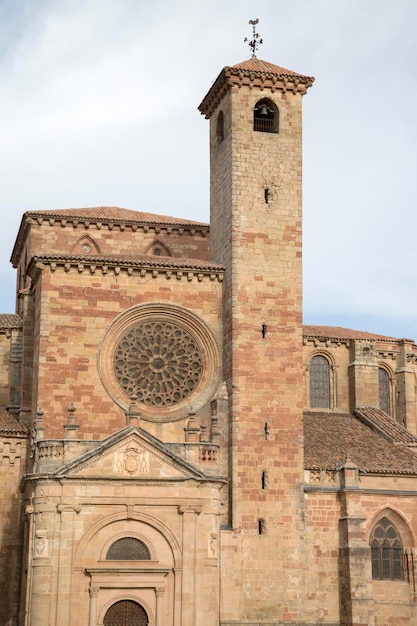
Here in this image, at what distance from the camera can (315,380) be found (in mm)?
41719

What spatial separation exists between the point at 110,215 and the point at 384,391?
44.8 feet

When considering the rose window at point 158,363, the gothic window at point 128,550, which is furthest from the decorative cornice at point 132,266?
the gothic window at point 128,550

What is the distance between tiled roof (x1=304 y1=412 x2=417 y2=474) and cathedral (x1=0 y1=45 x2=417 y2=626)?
11cm

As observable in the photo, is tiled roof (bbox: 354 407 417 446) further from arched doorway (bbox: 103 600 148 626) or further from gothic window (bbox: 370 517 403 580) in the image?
arched doorway (bbox: 103 600 148 626)

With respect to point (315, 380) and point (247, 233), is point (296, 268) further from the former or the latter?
point (315, 380)

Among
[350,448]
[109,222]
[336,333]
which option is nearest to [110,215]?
[109,222]

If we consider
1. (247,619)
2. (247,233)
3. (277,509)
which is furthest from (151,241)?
(247,619)

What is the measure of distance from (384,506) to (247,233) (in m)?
10.2

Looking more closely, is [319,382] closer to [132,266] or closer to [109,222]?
[109,222]

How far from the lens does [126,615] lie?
28766mm

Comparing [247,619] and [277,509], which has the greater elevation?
[277,509]

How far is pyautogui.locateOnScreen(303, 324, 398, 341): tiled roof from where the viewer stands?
138ft

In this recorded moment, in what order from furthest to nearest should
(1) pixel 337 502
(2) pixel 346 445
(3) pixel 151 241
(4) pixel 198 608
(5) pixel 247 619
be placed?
(3) pixel 151 241 < (2) pixel 346 445 < (1) pixel 337 502 < (5) pixel 247 619 < (4) pixel 198 608

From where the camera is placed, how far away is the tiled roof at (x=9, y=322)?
36987 mm
